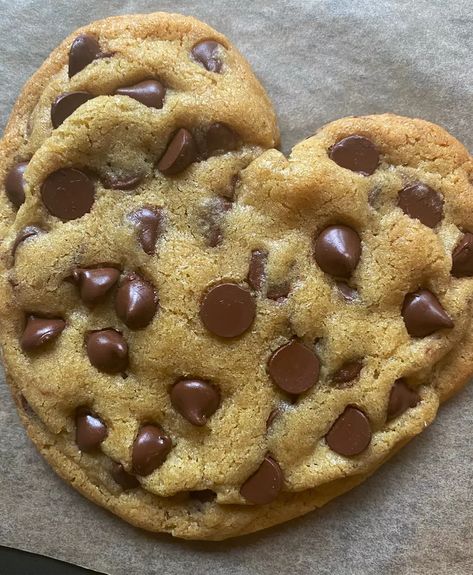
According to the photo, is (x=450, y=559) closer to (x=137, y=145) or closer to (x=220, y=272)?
(x=220, y=272)

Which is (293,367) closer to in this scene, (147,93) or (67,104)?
(147,93)

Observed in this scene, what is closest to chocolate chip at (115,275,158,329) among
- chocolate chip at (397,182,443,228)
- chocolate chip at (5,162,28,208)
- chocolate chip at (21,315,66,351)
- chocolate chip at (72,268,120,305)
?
chocolate chip at (72,268,120,305)

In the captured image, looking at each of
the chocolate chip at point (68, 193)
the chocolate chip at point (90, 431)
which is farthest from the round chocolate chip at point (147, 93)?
the chocolate chip at point (90, 431)

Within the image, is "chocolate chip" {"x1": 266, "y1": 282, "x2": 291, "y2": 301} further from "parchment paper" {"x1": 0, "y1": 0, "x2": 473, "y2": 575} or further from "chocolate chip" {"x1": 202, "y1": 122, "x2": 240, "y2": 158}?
"parchment paper" {"x1": 0, "y1": 0, "x2": 473, "y2": 575}

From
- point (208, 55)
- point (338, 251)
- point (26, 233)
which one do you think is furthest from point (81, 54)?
point (338, 251)

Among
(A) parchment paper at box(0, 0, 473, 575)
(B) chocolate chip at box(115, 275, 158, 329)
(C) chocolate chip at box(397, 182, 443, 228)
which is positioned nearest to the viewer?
(B) chocolate chip at box(115, 275, 158, 329)
